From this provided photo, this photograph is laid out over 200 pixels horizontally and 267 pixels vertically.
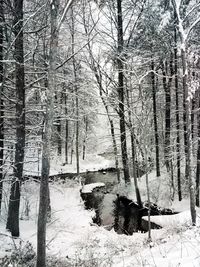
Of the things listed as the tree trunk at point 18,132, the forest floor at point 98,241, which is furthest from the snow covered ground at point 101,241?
the tree trunk at point 18,132

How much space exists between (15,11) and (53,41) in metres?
3.24

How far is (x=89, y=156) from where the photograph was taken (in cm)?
3856

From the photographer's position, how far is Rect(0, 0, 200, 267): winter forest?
810 cm

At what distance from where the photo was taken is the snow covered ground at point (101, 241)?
711 cm

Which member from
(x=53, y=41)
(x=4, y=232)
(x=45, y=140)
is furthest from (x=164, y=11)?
(x=4, y=232)

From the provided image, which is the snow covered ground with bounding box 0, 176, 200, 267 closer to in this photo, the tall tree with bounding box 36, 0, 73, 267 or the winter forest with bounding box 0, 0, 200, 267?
the winter forest with bounding box 0, 0, 200, 267

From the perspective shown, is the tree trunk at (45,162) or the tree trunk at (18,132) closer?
the tree trunk at (45,162)

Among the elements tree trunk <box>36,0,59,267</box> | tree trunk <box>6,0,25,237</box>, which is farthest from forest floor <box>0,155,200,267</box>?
tree trunk <box>36,0,59,267</box>

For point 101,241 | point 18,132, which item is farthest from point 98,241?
point 18,132

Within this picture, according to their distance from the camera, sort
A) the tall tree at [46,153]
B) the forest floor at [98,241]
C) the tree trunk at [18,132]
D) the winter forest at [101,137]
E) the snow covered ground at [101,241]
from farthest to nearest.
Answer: the tree trunk at [18,132] < the winter forest at [101,137] < the tall tree at [46,153] < the snow covered ground at [101,241] < the forest floor at [98,241]

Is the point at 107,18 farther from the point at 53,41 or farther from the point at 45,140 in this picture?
the point at 45,140

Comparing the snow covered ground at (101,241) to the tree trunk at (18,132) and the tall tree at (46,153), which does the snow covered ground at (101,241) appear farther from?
the tall tree at (46,153)

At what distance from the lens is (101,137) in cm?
1731

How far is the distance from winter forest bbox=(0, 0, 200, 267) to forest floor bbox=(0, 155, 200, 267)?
43 millimetres
